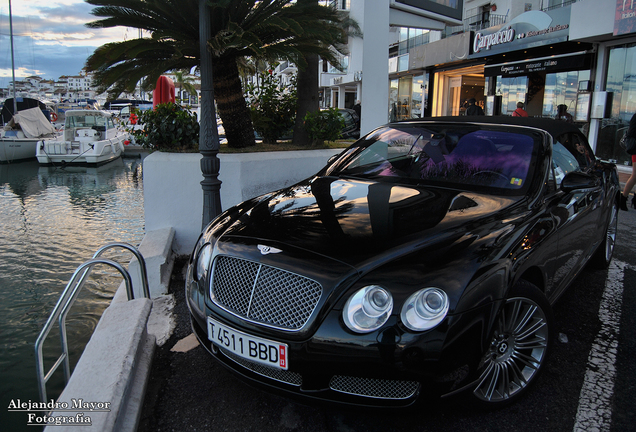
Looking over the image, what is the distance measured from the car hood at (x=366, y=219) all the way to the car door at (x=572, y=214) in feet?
1.61

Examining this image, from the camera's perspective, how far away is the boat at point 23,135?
73.4 ft

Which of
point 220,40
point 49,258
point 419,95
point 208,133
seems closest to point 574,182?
point 208,133

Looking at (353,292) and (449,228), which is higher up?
(449,228)

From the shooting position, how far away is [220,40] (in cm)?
528

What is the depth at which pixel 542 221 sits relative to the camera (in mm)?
2773

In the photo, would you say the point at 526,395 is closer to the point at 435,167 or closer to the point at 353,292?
the point at 353,292

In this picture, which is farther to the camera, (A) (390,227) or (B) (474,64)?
A: (B) (474,64)

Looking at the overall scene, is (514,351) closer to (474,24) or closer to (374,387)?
(374,387)

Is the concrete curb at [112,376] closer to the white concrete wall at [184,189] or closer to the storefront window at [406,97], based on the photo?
the white concrete wall at [184,189]

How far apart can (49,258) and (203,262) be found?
6.00m

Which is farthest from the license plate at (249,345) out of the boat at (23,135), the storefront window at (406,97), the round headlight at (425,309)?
the storefront window at (406,97)

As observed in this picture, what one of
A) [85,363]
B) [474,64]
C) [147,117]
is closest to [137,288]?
[85,363]

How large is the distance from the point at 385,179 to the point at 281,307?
5.16ft

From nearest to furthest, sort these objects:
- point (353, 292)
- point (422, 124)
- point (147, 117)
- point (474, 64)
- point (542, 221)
→ point (353, 292)
point (542, 221)
point (422, 124)
point (147, 117)
point (474, 64)
